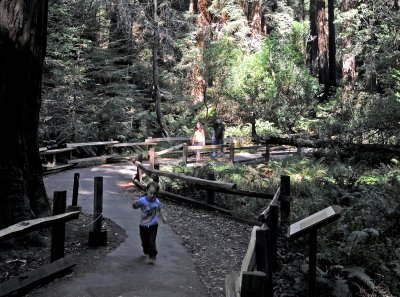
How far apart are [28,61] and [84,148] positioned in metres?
14.5

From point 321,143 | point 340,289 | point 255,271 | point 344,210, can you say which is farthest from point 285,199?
point 321,143

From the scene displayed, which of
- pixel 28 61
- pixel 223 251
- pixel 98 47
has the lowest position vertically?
pixel 223 251

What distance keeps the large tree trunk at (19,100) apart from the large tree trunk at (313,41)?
28024 mm

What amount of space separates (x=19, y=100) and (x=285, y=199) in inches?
216

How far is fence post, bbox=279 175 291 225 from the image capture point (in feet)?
29.5

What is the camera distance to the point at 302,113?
26.2 m

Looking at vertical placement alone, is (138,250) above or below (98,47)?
below

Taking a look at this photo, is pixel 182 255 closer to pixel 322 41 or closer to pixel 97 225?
pixel 97 225

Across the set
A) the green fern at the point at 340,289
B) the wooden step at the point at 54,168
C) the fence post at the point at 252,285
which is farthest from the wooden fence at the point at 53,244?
the wooden step at the point at 54,168

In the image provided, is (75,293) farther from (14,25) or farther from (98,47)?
(98,47)

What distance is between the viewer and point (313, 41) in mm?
36688

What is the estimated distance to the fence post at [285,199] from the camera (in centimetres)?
898

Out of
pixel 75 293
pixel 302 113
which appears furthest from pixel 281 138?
pixel 75 293

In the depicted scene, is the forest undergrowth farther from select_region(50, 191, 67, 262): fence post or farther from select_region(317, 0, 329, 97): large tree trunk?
select_region(317, 0, 329, 97): large tree trunk
